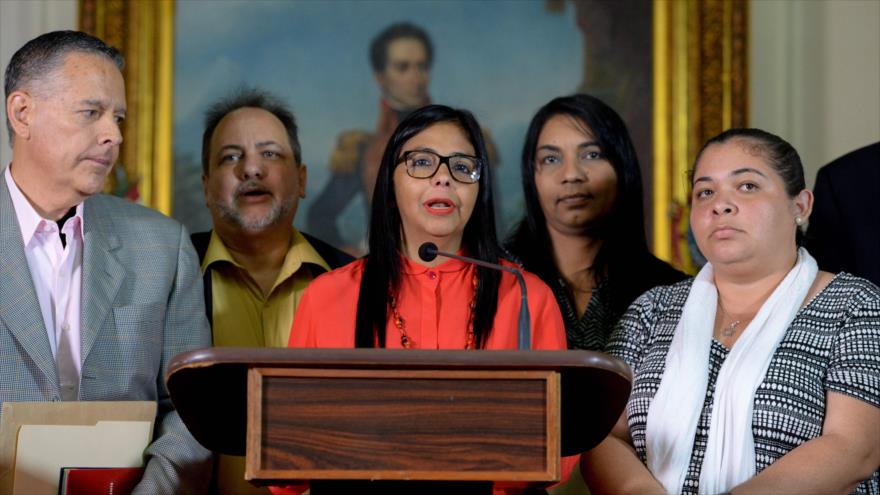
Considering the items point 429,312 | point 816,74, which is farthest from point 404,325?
point 816,74

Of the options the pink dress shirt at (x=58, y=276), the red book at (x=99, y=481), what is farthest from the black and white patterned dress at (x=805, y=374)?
the pink dress shirt at (x=58, y=276)

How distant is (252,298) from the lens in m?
3.97

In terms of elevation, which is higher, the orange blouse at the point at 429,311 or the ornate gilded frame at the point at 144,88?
the ornate gilded frame at the point at 144,88

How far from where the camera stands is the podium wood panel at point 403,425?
225 centimetres

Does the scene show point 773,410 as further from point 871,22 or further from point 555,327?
point 871,22

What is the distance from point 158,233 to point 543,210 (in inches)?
49.9

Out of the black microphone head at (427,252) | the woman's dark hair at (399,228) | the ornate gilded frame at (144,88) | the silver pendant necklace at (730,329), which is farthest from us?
the ornate gilded frame at (144,88)

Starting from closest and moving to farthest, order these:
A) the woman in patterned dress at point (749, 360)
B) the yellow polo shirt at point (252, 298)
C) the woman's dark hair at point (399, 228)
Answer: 1. the woman in patterned dress at point (749, 360)
2. the woman's dark hair at point (399, 228)
3. the yellow polo shirt at point (252, 298)

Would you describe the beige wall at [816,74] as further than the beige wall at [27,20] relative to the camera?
Yes

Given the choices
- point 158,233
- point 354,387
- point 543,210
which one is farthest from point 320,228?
point 354,387

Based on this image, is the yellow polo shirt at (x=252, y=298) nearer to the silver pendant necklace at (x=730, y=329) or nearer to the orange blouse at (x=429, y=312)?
the orange blouse at (x=429, y=312)

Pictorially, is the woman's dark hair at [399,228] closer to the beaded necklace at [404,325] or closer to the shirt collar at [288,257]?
the beaded necklace at [404,325]

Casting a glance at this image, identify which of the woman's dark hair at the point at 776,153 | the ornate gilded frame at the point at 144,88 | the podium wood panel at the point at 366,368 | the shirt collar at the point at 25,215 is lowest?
the podium wood panel at the point at 366,368

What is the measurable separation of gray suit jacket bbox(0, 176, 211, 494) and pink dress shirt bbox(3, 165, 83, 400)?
0.04 metres
